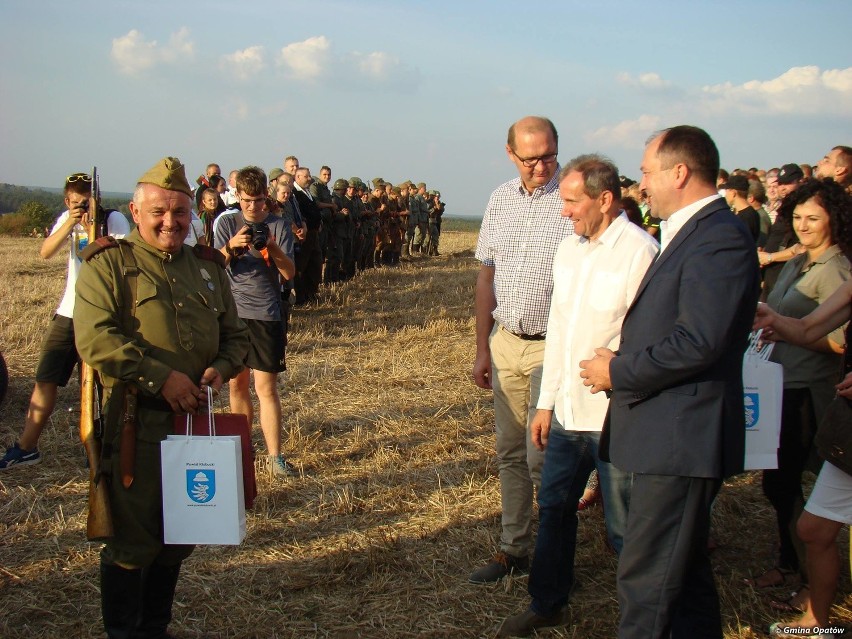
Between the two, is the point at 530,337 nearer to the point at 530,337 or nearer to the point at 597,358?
the point at 530,337

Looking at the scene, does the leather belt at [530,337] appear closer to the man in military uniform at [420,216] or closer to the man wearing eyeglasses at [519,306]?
the man wearing eyeglasses at [519,306]

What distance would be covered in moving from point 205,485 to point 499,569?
168 cm

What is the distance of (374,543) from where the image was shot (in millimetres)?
4316

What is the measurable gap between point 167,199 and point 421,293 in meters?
11.2

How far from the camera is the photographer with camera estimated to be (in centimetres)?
512

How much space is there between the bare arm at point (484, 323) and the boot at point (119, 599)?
6.17ft

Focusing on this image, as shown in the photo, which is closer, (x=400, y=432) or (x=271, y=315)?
(x=271, y=315)

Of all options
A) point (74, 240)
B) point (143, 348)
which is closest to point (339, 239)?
point (74, 240)

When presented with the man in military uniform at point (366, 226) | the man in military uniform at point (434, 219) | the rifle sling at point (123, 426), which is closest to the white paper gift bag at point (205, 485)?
the rifle sling at point (123, 426)

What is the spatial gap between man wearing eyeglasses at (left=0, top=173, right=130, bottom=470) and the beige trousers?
2.63 m

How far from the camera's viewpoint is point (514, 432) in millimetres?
4004

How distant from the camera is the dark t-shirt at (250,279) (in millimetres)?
5137

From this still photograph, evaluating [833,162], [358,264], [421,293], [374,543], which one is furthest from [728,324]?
[358,264]

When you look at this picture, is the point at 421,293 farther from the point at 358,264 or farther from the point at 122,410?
the point at 122,410
